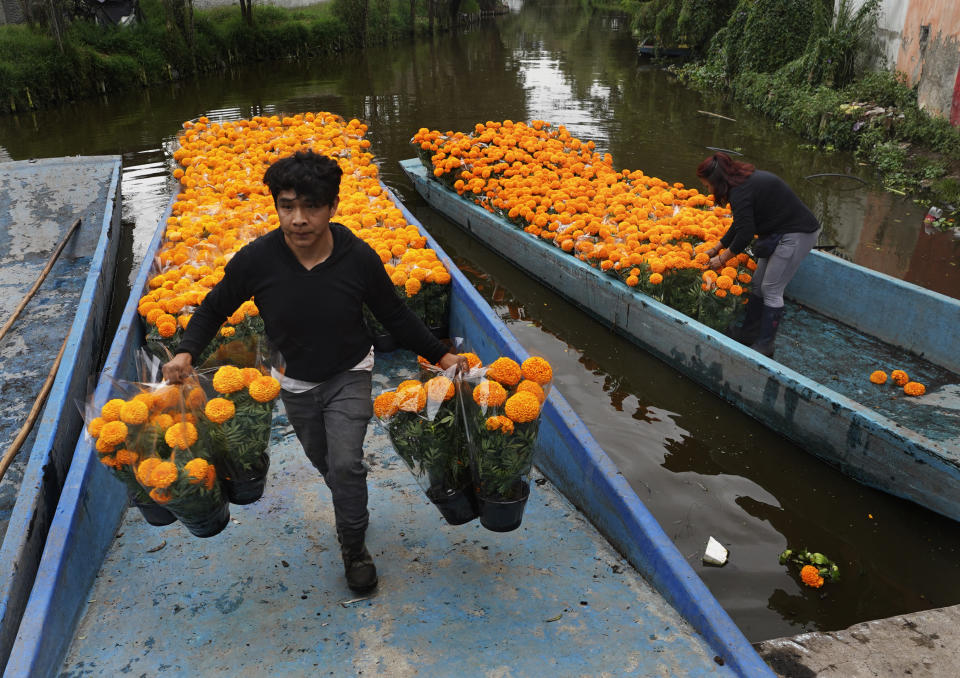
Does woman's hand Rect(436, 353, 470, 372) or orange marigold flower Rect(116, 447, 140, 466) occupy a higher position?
woman's hand Rect(436, 353, 470, 372)

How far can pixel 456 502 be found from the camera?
8.84 feet

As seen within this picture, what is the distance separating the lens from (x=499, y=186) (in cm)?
791

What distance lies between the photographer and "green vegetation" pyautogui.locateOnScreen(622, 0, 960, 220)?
33.8ft

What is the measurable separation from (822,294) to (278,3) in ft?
103

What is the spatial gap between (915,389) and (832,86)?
38.9 feet

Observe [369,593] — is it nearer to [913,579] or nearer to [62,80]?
[913,579]

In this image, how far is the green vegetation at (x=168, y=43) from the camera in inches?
720

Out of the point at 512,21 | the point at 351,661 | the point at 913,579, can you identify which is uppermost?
the point at 512,21

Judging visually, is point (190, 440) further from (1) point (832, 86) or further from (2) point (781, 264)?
(1) point (832, 86)

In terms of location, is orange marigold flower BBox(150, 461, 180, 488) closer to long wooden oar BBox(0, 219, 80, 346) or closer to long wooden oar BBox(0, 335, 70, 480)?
long wooden oar BBox(0, 335, 70, 480)

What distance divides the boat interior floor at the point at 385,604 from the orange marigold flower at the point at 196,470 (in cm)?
63

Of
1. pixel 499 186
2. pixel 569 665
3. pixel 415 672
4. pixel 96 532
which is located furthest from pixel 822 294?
pixel 96 532

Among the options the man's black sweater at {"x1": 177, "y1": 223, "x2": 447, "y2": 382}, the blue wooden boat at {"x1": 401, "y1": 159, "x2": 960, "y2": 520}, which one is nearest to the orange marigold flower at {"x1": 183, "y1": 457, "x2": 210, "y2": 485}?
the man's black sweater at {"x1": 177, "y1": 223, "x2": 447, "y2": 382}

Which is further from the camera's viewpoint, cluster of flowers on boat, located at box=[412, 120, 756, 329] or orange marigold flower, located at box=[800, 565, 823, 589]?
cluster of flowers on boat, located at box=[412, 120, 756, 329]
